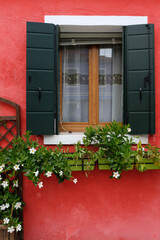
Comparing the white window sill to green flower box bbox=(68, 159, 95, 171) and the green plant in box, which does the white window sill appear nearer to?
the green plant in box

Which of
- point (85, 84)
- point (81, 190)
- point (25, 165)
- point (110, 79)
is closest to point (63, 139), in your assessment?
point (25, 165)

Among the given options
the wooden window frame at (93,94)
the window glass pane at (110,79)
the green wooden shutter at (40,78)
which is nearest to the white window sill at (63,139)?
the green wooden shutter at (40,78)

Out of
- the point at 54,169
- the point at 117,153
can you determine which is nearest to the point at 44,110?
the point at 54,169

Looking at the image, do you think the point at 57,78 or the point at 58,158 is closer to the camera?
the point at 58,158

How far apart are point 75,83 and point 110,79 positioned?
0.50 metres

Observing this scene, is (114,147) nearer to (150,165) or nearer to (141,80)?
(150,165)

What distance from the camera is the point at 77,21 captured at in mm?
2570

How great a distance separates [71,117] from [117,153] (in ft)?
2.95

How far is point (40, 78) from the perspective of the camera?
249cm

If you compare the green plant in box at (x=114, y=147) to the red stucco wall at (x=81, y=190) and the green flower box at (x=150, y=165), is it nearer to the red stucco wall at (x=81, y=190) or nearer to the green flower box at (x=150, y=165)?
the green flower box at (x=150, y=165)

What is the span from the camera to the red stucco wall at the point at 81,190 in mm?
2602

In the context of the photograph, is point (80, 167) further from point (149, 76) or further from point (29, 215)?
point (149, 76)

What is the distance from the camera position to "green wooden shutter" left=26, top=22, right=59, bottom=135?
8.14 ft

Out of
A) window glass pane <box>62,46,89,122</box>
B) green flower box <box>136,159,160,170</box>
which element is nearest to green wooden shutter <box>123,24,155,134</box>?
green flower box <box>136,159,160,170</box>
